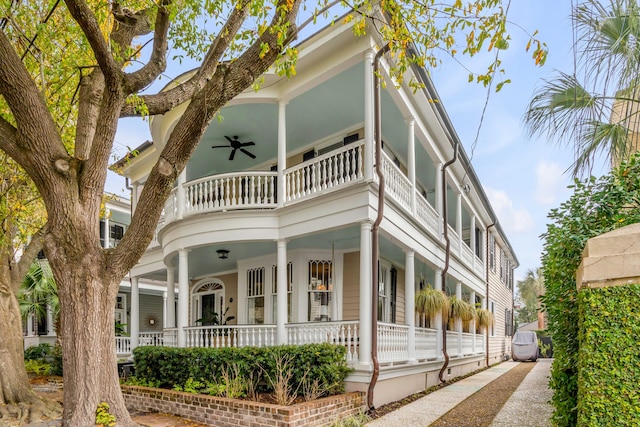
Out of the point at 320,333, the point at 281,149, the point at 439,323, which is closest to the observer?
the point at 320,333

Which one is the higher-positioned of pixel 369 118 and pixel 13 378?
pixel 369 118

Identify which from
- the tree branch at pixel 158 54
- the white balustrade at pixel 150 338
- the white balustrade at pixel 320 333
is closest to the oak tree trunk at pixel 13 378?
the white balustrade at pixel 150 338

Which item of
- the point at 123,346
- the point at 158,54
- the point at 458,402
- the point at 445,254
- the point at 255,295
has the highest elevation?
the point at 158,54

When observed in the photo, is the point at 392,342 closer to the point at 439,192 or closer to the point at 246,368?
the point at 246,368

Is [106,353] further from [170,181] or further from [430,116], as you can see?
[430,116]

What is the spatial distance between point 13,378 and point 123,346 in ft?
19.6

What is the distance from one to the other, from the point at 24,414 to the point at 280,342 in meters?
4.70

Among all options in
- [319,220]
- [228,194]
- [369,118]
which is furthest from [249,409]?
[369,118]

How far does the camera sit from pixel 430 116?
10.6 metres

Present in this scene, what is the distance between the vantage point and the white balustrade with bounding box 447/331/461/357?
12.4m

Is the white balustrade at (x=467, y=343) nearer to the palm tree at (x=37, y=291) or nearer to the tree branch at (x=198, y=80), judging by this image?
the tree branch at (x=198, y=80)

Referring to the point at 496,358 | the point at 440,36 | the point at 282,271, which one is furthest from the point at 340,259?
the point at 496,358

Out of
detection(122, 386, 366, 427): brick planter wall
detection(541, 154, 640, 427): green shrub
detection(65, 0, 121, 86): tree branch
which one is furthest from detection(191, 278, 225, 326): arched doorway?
detection(541, 154, 640, 427): green shrub

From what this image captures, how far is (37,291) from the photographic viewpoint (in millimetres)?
16578
